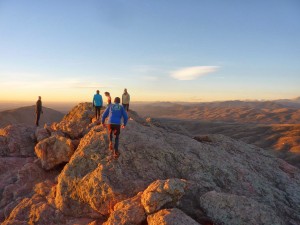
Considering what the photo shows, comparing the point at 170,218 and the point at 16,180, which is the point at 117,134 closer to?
the point at 170,218

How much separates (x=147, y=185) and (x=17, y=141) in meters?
10.4

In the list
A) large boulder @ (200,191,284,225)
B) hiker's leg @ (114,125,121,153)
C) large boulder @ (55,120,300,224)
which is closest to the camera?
large boulder @ (200,191,284,225)

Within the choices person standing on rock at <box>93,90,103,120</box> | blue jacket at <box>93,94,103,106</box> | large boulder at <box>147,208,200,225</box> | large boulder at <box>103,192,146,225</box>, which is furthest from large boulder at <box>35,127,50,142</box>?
large boulder at <box>147,208,200,225</box>

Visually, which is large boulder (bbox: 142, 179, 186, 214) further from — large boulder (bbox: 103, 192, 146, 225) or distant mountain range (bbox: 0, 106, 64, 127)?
distant mountain range (bbox: 0, 106, 64, 127)

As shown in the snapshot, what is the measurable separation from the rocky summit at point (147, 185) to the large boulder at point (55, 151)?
0.05 m

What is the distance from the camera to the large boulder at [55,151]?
1333 centimetres

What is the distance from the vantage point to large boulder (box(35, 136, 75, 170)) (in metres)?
13.3

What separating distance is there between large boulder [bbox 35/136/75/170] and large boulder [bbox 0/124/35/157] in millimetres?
3233

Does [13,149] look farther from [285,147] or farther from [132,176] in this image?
[285,147]

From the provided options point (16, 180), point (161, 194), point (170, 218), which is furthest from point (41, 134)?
point (170, 218)

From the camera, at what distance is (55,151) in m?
13.5

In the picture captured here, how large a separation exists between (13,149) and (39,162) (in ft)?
10.8

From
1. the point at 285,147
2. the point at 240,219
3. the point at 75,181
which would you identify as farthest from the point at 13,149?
the point at 285,147

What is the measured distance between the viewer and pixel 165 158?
1148cm
